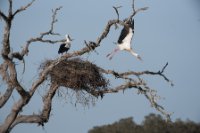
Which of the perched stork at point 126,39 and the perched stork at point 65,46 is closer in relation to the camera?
the perched stork at point 126,39

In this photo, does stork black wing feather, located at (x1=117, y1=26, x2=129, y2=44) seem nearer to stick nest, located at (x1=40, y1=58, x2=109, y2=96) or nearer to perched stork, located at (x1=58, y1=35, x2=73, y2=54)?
stick nest, located at (x1=40, y1=58, x2=109, y2=96)

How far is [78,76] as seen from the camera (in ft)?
44.4

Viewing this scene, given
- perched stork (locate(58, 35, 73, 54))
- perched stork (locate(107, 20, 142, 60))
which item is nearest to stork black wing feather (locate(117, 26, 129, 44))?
perched stork (locate(107, 20, 142, 60))

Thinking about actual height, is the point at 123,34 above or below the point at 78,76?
above

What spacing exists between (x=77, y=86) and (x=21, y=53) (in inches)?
62.5

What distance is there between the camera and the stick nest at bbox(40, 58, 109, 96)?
13.4 metres

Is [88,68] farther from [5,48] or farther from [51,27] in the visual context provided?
[5,48]

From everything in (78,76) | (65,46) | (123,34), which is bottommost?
(65,46)

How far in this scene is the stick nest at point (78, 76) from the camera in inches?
526

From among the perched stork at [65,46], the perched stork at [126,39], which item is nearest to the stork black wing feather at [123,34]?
the perched stork at [126,39]

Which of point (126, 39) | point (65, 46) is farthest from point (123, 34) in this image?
point (65, 46)

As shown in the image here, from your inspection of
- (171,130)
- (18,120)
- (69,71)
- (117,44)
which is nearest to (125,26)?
(117,44)

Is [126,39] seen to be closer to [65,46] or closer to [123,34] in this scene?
[123,34]

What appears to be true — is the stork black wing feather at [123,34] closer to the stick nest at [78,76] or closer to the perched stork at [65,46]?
the stick nest at [78,76]
